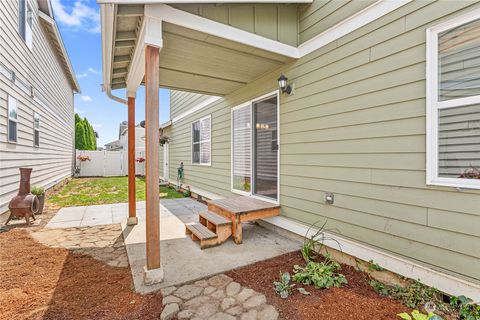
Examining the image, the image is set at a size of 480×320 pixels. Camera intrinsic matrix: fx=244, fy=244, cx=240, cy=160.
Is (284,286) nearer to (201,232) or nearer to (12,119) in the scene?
(201,232)

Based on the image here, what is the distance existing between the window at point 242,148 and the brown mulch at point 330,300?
8.06ft

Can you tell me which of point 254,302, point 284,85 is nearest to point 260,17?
point 284,85

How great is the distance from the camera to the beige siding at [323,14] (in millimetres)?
2930

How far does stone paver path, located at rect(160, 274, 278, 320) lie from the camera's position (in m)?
2.05

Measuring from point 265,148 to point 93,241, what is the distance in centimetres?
328

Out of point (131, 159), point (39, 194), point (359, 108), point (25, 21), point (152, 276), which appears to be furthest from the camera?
point (25, 21)

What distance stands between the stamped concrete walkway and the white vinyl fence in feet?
34.5

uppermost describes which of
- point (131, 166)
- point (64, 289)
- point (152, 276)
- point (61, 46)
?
point (61, 46)

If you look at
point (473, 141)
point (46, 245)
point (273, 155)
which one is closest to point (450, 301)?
point (473, 141)

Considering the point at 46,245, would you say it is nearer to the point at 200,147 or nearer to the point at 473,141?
the point at 200,147

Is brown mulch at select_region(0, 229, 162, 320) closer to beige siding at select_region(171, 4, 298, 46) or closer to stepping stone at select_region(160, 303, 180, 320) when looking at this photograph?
stepping stone at select_region(160, 303, 180, 320)

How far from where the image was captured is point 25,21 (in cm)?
610

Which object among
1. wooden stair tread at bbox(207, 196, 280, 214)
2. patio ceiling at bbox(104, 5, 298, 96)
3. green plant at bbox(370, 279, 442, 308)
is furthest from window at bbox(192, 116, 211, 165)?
green plant at bbox(370, 279, 442, 308)

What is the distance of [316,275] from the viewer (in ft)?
8.38
